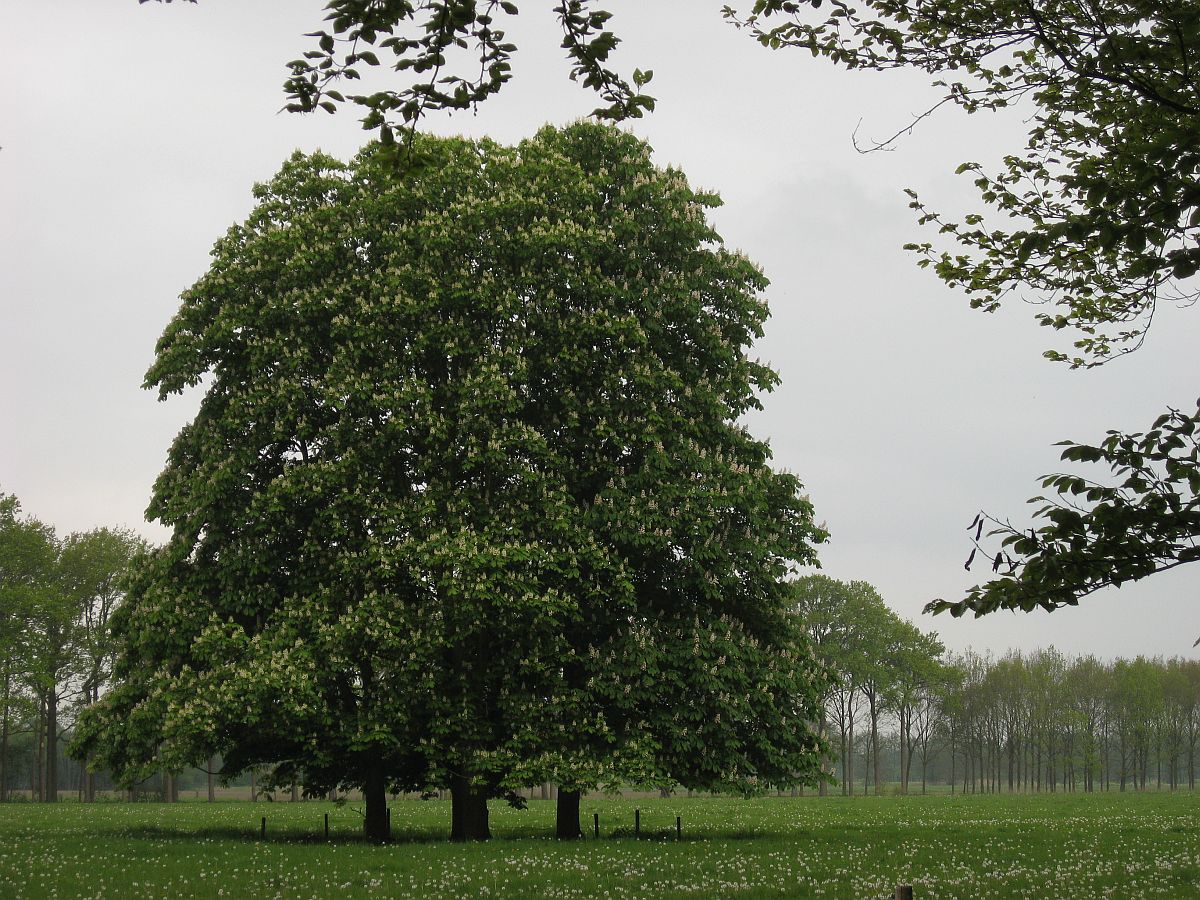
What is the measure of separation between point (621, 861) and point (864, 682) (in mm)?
61845

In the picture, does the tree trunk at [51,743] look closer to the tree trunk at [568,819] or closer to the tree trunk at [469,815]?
the tree trunk at [469,815]

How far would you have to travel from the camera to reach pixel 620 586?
25156mm

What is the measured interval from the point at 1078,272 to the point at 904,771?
8382 centimetres

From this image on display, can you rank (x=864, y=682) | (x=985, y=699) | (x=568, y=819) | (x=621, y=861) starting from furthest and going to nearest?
(x=985, y=699), (x=864, y=682), (x=568, y=819), (x=621, y=861)

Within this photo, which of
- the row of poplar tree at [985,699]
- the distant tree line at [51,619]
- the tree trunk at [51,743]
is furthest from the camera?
the row of poplar tree at [985,699]

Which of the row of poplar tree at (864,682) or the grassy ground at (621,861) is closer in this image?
the grassy ground at (621,861)

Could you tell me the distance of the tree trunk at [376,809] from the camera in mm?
28000

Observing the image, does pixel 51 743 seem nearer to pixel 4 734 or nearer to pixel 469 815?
pixel 4 734

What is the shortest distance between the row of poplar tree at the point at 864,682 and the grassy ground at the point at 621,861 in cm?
638

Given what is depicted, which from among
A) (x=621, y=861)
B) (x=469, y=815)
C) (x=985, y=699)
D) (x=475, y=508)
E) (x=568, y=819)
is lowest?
(x=985, y=699)

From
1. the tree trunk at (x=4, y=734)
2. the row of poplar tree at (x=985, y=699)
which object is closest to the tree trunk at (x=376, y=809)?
the tree trunk at (x=4, y=734)

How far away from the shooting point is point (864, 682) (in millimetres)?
79062

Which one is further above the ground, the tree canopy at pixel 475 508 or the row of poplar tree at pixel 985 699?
the tree canopy at pixel 475 508

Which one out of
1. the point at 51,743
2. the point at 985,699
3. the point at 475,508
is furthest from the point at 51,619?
the point at 985,699
